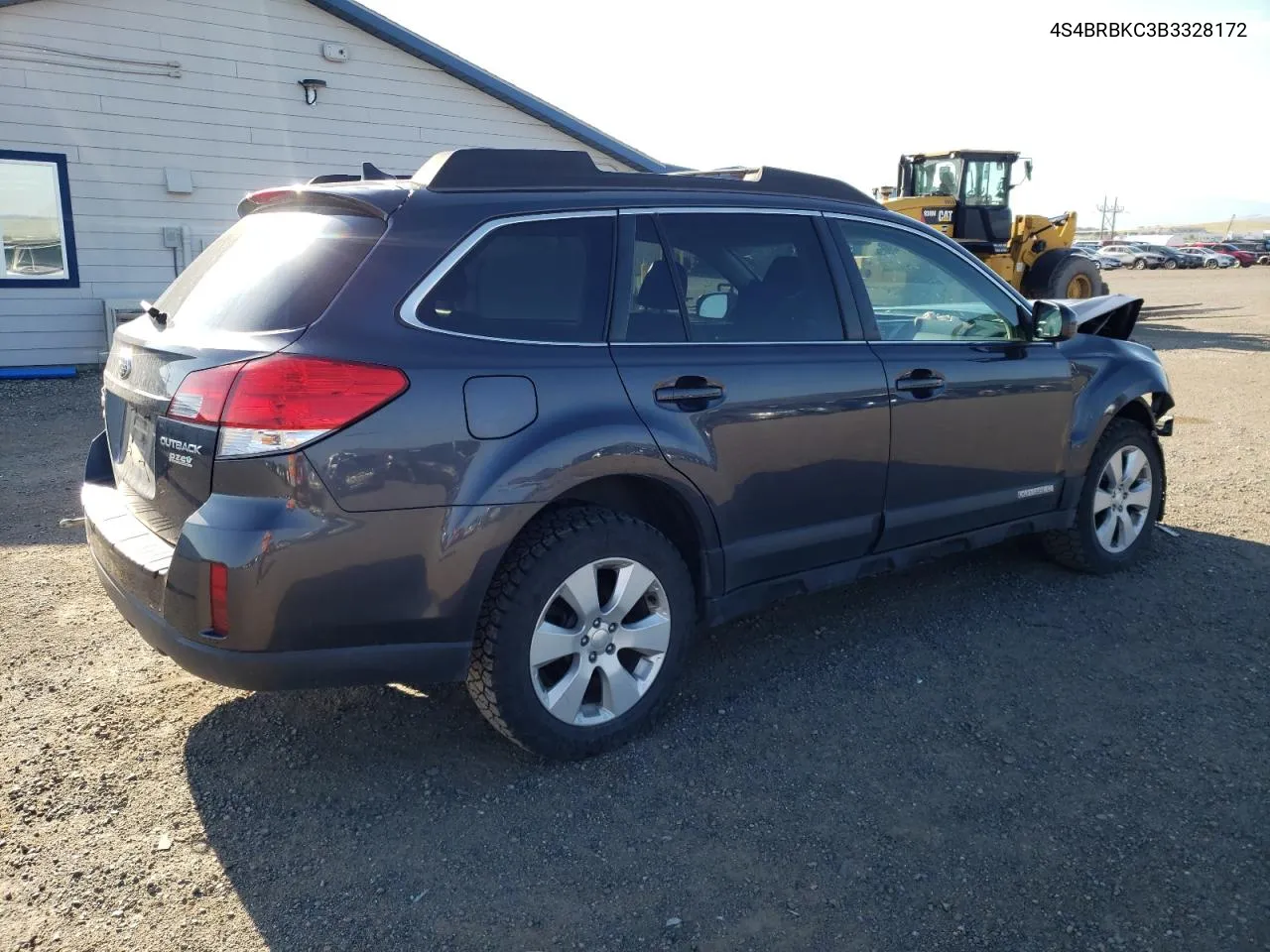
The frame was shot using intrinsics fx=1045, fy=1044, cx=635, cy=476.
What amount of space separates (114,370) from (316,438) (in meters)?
1.23

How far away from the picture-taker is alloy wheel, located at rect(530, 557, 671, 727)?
3.31 m

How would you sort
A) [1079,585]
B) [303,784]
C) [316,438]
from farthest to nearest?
[1079,585] → [303,784] → [316,438]

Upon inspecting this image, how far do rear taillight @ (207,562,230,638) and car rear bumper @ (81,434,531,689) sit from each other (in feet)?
0.04

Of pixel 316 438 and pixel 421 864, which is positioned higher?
pixel 316 438

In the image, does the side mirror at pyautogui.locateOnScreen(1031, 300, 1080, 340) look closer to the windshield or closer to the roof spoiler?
the roof spoiler

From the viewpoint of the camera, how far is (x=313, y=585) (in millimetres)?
2871

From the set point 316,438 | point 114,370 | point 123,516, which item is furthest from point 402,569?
point 114,370

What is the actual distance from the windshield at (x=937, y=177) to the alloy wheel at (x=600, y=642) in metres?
16.0

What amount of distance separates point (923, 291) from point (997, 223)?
47.4 ft

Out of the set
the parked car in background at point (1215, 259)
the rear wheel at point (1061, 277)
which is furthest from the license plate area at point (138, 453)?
the parked car in background at point (1215, 259)

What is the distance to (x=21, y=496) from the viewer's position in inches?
261

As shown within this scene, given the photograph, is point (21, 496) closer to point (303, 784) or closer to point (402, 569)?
point (303, 784)

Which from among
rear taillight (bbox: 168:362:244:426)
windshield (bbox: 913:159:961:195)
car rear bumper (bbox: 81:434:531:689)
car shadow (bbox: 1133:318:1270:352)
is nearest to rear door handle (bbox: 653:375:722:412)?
car rear bumper (bbox: 81:434:531:689)

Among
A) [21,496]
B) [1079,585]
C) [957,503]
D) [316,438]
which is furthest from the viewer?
[21,496]
